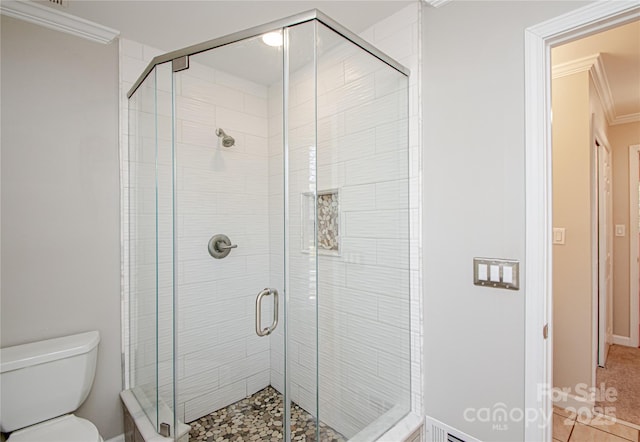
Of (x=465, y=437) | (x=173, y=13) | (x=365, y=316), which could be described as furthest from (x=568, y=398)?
(x=173, y=13)

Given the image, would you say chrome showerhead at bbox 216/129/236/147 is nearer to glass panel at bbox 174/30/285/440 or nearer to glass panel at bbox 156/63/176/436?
glass panel at bbox 174/30/285/440

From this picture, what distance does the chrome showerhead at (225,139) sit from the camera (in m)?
1.56

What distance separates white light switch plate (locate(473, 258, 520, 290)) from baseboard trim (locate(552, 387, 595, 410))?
5.27 ft

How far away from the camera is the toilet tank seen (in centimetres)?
139

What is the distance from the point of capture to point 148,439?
1525 mm

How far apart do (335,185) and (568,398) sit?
234 cm

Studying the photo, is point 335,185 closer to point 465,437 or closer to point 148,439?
point 465,437

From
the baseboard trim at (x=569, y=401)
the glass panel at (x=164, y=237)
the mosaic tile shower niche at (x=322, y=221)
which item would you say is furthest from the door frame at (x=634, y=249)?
the glass panel at (x=164, y=237)

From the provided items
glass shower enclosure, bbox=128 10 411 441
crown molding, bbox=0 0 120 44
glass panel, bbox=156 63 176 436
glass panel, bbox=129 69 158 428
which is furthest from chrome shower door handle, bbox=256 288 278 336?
crown molding, bbox=0 0 120 44

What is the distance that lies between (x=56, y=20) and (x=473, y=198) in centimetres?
224

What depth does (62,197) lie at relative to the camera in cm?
167

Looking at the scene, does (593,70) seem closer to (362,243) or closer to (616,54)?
(616,54)

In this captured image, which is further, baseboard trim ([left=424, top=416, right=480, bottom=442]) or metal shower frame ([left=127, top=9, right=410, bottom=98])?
baseboard trim ([left=424, top=416, right=480, bottom=442])

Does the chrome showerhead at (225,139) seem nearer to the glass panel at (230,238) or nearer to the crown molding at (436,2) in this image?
the glass panel at (230,238)
